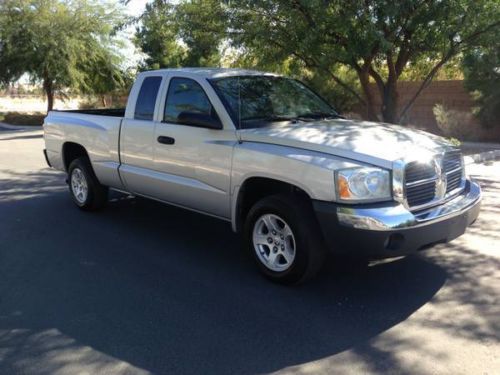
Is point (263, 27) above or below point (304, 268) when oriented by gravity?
Answer: above

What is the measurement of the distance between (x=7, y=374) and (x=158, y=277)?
1.77m

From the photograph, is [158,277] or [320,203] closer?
[320,203]

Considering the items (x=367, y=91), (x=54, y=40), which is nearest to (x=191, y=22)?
(x=367, y=91)

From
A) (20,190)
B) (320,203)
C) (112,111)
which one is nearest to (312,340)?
(320,203)

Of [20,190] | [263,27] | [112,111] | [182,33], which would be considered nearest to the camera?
[112,111]

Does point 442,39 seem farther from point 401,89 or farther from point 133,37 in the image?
point 133,37

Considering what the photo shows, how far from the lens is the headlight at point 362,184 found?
163 inches

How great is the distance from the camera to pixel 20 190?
9.11 m

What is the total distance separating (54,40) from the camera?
2616 cm

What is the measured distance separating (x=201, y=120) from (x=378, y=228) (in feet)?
6.75

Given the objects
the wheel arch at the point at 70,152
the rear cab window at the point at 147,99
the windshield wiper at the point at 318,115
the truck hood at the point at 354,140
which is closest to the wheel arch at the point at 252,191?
the truck hood at the point at 354,140

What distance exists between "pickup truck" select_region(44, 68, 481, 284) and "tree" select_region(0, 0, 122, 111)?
69.2 feet

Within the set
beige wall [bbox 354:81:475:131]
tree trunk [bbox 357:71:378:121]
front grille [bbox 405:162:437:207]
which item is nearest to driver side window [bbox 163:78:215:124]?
front grille [bbox 405:162:437:207]

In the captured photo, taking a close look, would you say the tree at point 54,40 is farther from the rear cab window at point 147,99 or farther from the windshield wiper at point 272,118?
the windshield wiper at point 272,118
